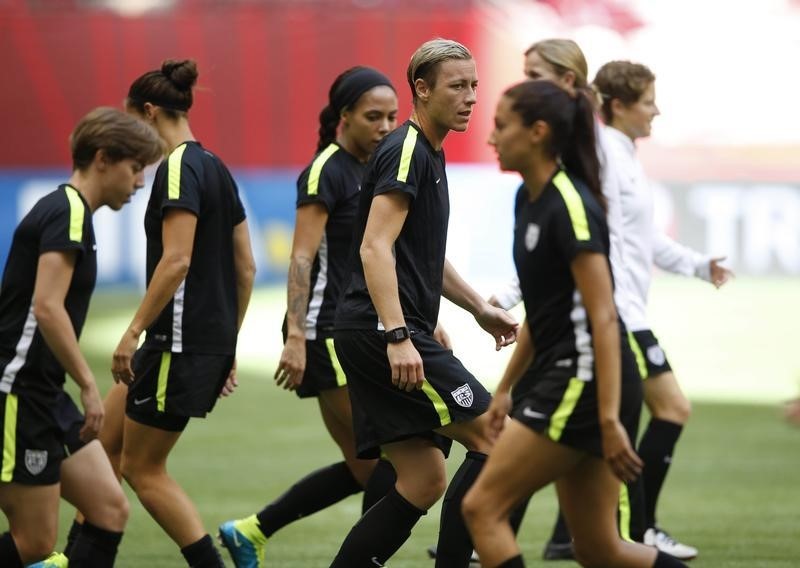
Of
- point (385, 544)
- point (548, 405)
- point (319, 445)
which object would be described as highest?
point (548, 405)

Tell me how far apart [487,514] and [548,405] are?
0.38m

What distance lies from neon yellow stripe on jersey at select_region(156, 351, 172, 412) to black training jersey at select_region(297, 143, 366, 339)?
81 centimetres

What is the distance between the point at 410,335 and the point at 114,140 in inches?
52.1

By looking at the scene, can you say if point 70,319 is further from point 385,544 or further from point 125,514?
point 385,544

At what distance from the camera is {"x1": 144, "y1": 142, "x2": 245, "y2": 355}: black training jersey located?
5723mm

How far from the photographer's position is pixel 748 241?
1884cm

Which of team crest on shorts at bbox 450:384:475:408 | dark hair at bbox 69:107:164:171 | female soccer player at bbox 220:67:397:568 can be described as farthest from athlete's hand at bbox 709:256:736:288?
dark hair at bbox 69:107:164:171

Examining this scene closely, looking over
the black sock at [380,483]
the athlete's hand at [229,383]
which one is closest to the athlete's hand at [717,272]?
the black sock at [380,483]

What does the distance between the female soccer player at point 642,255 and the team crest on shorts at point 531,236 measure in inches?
78.8

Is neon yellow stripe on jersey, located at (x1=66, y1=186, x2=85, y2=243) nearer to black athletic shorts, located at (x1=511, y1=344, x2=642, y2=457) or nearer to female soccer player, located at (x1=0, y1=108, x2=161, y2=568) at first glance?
female soccer player, located at (x1=0, y1=108, x2=161, y2=568)

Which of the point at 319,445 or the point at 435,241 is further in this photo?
the point at 319,445

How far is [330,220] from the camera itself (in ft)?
20.7

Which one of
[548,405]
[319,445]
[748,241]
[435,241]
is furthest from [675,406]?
[748,241]

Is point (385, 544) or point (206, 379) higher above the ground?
point (206, 379)
